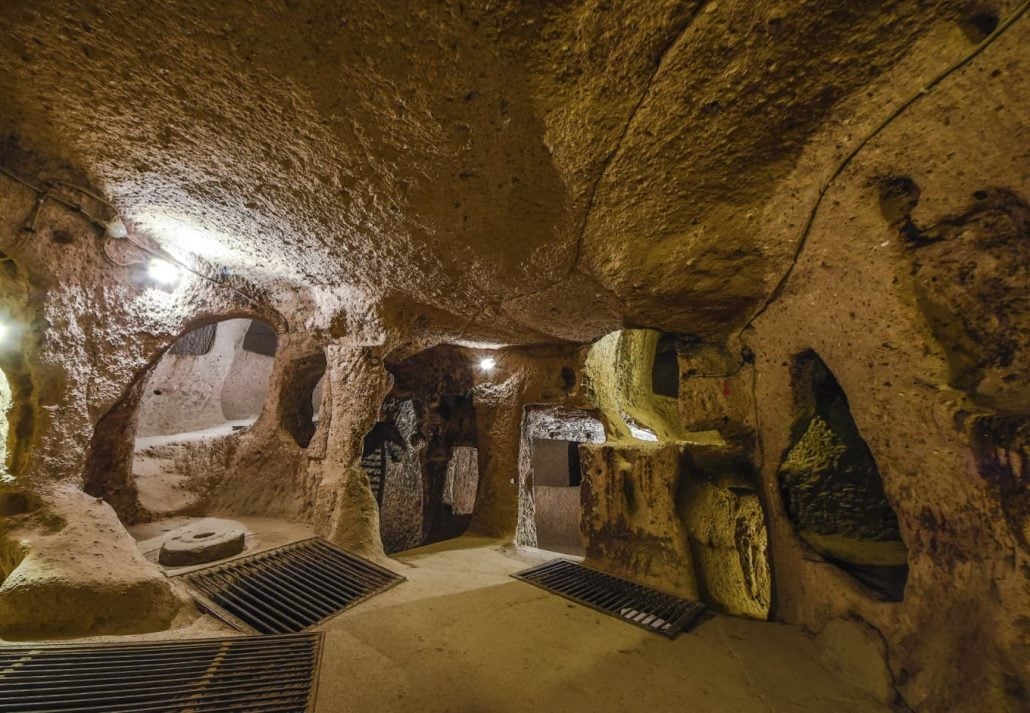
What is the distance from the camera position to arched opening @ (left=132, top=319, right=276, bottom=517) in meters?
4.64

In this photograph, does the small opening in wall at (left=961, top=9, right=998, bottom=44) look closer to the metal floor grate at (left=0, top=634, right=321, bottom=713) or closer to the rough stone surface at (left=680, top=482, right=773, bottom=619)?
the rough stone surface at (left=680, top=482, right=773, bottom=619)

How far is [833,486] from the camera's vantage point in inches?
105

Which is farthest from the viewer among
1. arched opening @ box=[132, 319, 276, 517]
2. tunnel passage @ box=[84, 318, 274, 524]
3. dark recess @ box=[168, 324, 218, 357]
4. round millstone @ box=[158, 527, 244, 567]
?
dark recess @ box=[168, 324, 218, 357]

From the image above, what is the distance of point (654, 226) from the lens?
2.50 meters

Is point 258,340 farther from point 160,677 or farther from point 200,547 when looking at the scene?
point 160,677

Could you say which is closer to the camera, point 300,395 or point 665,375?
point 300,395

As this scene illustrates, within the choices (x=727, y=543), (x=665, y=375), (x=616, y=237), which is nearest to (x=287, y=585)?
(x=616, y=237)

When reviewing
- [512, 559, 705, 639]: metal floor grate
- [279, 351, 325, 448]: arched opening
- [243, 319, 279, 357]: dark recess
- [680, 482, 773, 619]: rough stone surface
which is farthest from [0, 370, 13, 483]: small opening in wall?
[243, 319, 279, 357]: dark recess

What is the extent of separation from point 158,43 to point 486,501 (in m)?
5.21

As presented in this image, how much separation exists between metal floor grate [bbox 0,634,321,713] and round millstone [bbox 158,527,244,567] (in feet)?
4.33

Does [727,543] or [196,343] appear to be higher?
[196,343]

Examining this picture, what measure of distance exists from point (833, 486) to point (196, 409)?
38.3ft

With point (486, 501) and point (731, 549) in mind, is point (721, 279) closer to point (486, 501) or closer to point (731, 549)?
point (731, 549)

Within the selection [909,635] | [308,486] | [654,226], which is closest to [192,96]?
[654,226]
